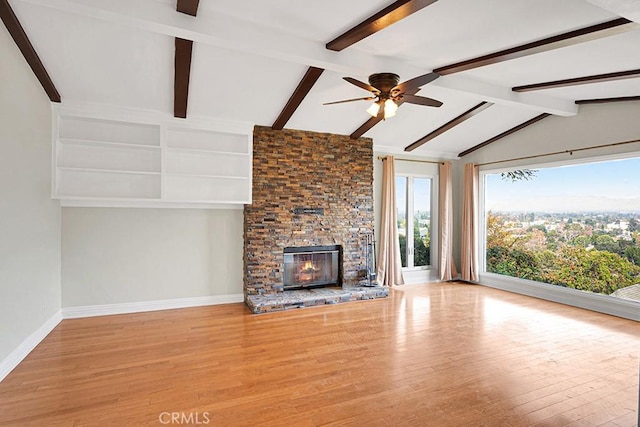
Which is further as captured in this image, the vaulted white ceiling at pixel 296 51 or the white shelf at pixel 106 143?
the white shelf at pixel 106 143

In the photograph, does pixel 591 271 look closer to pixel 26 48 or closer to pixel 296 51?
pixel 296 51

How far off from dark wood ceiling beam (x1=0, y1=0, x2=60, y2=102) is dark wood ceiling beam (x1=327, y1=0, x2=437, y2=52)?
269 centimetres

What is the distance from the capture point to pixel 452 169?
7.36 meters

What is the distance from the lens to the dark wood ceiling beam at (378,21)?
2.63 metres

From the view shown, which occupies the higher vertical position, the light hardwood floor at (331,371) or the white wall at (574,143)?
the white wall at (574,143)

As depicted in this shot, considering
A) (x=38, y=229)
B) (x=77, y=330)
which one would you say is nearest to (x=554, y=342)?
(x=77, y=330)

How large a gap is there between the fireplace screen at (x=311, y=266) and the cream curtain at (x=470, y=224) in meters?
2.77

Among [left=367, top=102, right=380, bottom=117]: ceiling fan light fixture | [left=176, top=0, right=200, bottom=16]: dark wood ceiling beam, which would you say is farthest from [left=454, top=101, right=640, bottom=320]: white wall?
[left=176, top=0, right=200, bottom=16]: dark wood ceiling beam

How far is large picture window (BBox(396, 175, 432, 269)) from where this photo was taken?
6867 millimetres

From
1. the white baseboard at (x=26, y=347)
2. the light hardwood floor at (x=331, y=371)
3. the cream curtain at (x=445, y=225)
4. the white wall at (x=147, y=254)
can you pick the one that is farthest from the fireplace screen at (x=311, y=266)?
the white baseboard at (x=26, y=347)

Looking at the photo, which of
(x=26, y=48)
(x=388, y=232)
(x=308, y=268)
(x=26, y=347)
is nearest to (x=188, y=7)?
(x=26, y=48)

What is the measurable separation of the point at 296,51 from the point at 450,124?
11.2 feet

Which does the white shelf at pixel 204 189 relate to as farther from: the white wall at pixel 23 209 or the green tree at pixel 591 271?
the green tree at pixel 591 271

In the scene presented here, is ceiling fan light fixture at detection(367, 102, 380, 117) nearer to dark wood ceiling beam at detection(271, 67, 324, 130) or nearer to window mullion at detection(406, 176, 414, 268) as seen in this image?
dark wood ceiling beam at detection(271, 67, 324, 130)
